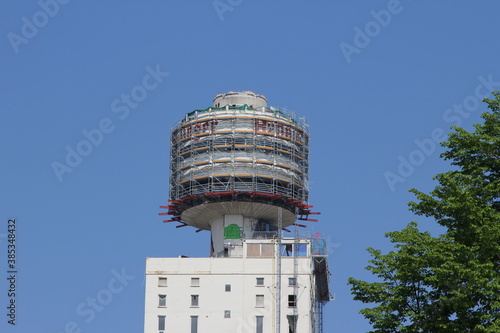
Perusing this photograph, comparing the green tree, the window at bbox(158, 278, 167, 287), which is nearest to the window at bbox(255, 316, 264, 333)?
the window at bbox(158, 278, 167, 287)

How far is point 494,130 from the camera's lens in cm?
6359

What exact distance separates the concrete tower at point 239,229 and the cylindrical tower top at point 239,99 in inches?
119

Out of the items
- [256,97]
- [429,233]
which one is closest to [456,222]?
[429,233]

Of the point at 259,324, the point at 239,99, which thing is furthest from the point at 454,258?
the point at 239,99

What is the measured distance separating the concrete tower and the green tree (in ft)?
217

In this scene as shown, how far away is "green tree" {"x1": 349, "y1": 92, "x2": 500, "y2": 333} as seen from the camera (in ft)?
189

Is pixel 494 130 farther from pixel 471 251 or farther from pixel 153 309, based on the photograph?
pixel 153 309

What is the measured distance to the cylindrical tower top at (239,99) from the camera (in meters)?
141

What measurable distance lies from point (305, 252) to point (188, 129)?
21530 millimetres

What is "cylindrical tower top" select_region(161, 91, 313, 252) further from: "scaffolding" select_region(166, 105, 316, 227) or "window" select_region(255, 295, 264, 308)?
"window" select_region(255, 295, 264, 308)

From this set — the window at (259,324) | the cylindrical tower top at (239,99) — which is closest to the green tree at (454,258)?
the window at (259,324)

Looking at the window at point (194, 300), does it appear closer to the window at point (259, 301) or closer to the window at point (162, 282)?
the window at point (162, 282)

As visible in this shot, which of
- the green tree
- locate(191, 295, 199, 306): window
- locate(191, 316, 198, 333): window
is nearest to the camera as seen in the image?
the green tree

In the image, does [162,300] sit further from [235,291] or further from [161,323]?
[235,291]
